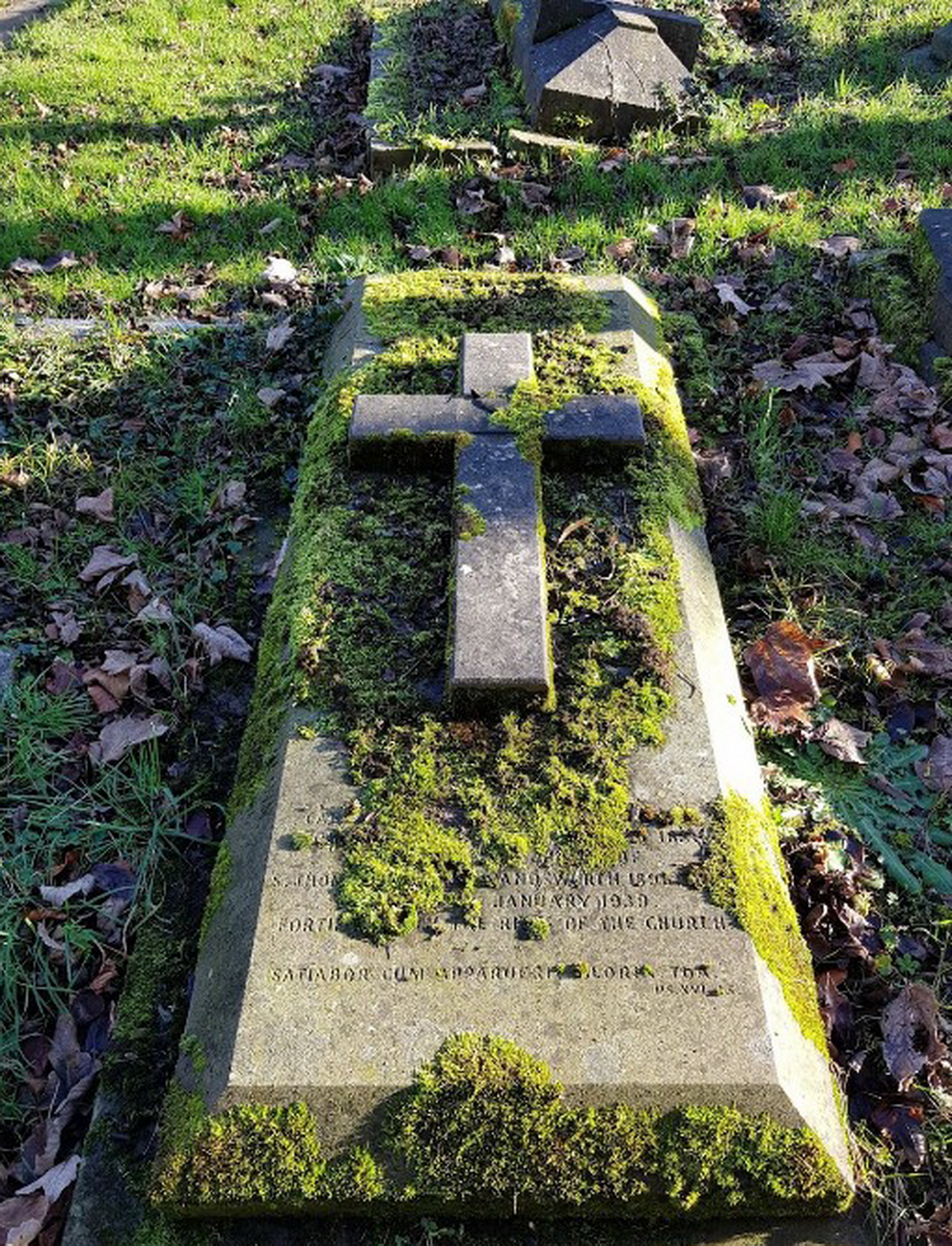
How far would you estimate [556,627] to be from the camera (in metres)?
2.71

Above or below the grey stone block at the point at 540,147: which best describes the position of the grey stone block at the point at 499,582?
below

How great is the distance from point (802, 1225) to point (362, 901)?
1.08m

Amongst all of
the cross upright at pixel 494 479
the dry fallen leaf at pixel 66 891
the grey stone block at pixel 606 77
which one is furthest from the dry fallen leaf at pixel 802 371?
the dry fallen leaf at pixel 66 891

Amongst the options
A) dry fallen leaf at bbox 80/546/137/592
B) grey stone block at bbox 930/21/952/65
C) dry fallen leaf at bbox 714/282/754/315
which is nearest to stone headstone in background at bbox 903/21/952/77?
grey stone block at bbox 930/21/952/65

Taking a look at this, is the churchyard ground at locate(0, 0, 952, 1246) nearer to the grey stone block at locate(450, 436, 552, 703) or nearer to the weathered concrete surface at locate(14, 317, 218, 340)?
the weathered concrete surface at locate(14, 317, 218, 340)

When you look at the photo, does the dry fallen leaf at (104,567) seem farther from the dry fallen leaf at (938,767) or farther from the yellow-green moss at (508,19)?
the yellow-green moss at (508,19)

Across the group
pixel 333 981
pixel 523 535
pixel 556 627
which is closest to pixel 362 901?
pixel 333 981

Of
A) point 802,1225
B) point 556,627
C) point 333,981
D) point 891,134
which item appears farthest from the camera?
point 891,134

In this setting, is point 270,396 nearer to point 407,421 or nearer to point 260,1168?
point 407,421

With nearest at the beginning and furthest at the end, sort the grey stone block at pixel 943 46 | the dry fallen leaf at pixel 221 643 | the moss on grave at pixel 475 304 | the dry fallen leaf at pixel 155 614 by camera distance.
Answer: the dry fallen leaf at pixel 221 643
the dry fallen leaf at pixel 155 614
the moss on grave at pixel 475 304
the grey stone block at pixel 943 46

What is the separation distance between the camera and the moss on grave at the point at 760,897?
7.04 feet

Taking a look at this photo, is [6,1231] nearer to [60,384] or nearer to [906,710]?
[906,710]

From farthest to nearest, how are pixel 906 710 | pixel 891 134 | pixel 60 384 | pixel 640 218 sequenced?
pixel 891 134
pixel 640 218
pixel 60 384
pixel 906 710

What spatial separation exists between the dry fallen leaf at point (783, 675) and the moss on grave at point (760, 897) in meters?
0.66
